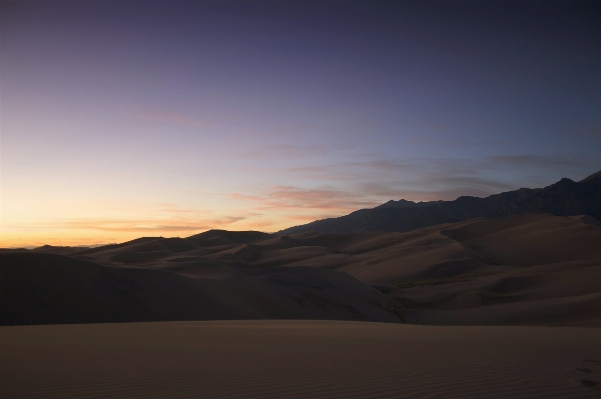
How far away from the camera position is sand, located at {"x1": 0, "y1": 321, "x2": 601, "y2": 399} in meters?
6.16

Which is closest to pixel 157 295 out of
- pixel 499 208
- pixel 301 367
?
pixel 301 367

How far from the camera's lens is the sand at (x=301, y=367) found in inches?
243

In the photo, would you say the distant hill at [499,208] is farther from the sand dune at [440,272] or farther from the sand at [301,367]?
the sand at [301,367]

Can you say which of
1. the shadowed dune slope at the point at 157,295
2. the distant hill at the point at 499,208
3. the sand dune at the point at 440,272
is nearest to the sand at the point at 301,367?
the shadowed dune slope at the point at 157,295

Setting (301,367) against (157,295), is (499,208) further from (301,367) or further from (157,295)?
(301,367)

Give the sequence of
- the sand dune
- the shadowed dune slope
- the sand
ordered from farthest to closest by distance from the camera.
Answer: the sand dune < the shadowed dune slope < the sand

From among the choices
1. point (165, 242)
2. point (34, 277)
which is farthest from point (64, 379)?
point (165, 242)

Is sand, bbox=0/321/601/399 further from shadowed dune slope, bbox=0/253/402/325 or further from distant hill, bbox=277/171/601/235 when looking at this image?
distant hill, bbox=277/171/601/235

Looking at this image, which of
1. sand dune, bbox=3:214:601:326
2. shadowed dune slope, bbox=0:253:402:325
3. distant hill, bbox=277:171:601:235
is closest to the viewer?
shadowed dune slope, bbox=0:253:402:325

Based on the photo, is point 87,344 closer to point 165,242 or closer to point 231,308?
point 231,308

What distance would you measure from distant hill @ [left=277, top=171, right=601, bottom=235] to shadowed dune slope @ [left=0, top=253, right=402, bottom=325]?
127707 mm

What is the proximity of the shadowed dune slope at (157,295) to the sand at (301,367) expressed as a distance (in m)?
9.04

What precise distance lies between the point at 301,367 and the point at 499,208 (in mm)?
178347

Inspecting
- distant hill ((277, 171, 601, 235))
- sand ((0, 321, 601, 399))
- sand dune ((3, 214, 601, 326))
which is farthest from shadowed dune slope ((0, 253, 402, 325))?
distant hill ((277, 171, 601, 235))
